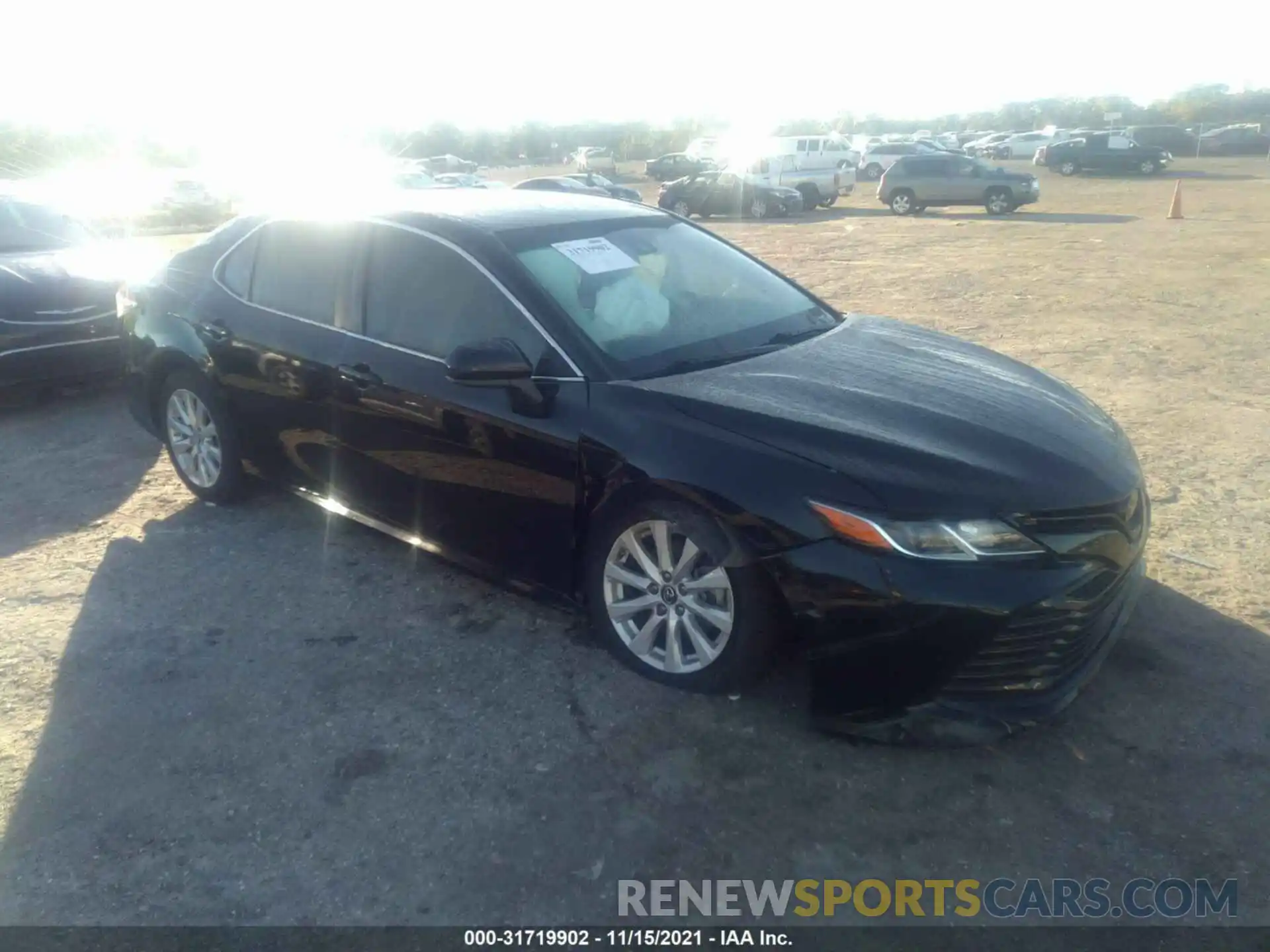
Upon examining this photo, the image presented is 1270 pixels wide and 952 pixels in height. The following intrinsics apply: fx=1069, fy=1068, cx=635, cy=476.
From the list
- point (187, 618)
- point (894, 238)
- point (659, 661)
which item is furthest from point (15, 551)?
point (894, 238)

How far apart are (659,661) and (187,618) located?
2.03 m

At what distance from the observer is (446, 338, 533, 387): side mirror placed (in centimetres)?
369

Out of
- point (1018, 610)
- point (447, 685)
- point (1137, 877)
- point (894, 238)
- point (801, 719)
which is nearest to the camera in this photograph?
point (1137, 877)

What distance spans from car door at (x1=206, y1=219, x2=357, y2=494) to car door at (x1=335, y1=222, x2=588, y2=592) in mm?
153

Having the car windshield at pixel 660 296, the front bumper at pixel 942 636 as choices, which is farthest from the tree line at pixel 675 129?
the front bumper at pixel 942 636

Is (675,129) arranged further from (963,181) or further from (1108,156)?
(963,181)

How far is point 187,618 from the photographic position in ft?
14.4

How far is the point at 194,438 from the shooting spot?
5.48 m

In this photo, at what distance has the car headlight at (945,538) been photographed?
10.3 ft

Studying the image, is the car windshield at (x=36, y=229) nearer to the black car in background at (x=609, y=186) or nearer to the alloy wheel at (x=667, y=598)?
the alloy wheel at (x=667, y=598)

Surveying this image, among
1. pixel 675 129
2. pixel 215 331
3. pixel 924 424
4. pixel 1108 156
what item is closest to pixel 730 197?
pixel 1108 156

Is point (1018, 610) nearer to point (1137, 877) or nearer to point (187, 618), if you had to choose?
point (1137, 877)

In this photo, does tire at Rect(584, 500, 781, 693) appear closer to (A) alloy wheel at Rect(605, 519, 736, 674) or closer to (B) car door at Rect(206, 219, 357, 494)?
(A) alloy wheel at Rect(605, 519, 736, 674)

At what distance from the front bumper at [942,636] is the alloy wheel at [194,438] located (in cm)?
329
